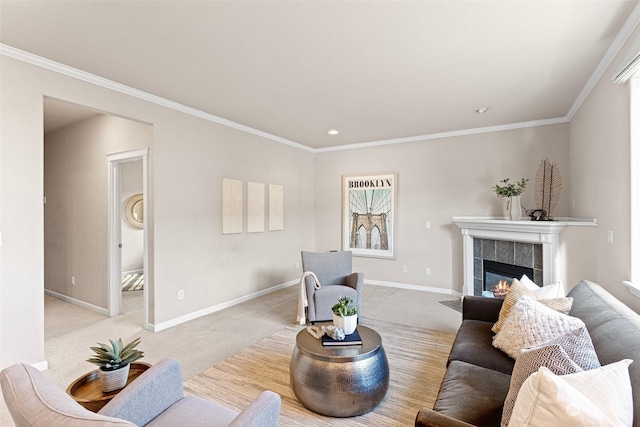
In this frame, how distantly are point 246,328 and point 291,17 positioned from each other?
314cm

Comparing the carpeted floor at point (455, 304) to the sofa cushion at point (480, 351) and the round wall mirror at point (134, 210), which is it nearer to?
the sofa cushion at point (480, 351)

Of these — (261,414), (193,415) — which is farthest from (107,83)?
(261,414)

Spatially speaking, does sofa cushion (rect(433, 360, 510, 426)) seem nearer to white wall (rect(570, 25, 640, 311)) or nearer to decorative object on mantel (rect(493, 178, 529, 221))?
white wall (rect(570, 25, 640, 311))

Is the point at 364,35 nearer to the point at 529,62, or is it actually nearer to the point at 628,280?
the point at 529,62

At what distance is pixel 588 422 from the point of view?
85cm

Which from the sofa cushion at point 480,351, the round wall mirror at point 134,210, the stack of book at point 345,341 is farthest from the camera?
the round wall mirror at point 134,210

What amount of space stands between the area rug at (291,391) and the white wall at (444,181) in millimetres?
2051

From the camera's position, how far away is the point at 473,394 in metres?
1.52

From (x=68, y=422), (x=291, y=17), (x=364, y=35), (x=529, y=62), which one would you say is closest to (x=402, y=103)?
(x=529, y=62)

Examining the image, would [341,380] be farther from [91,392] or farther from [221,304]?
[221,304]

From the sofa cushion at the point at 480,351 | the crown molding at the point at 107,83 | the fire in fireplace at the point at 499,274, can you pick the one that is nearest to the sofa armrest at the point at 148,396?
the sofa cushion at the point at 480,351

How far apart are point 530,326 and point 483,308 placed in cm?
81

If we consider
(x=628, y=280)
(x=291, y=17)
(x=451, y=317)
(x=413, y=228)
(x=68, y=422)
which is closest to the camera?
(x=68, y=422)

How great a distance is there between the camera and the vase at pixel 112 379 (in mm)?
1482
